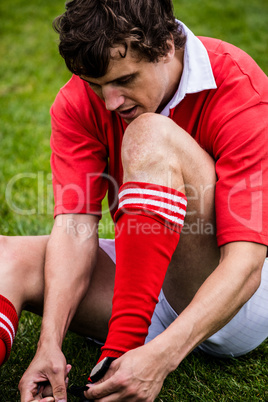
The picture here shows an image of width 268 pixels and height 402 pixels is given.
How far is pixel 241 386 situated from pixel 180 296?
333mm

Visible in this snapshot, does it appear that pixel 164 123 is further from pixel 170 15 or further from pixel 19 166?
pixel 19 166

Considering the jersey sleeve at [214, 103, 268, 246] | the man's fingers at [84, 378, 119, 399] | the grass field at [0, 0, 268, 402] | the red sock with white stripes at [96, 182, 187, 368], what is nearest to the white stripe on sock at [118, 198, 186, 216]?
the red sock with white stripes at [96, 182, 187, 368]

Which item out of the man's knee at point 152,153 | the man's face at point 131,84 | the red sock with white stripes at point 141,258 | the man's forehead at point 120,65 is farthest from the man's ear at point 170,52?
the red sock with white stripes at point 141,258

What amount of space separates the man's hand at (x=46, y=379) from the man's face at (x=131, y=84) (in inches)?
27.2

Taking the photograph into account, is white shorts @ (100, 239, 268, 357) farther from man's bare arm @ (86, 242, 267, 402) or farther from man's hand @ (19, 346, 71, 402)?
man's hand @ (19, 346, 71, 402)

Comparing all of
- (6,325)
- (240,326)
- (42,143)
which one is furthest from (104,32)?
(42,143)

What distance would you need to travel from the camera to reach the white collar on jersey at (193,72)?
1391 mm

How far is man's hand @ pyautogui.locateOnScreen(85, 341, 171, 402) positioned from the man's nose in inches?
25.2

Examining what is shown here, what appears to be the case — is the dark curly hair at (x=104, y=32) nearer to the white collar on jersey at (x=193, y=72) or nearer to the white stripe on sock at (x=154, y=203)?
the white collar on jersey at (x=193, y=72)

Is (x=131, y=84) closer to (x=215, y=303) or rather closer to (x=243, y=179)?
(x=243, y=179)

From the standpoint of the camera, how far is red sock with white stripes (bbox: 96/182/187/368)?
46.4 inches

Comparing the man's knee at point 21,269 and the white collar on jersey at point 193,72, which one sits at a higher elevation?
the white collar on jersey at point 193,72

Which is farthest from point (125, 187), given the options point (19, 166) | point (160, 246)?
point (19, 166)

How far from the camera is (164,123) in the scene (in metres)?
1.29
